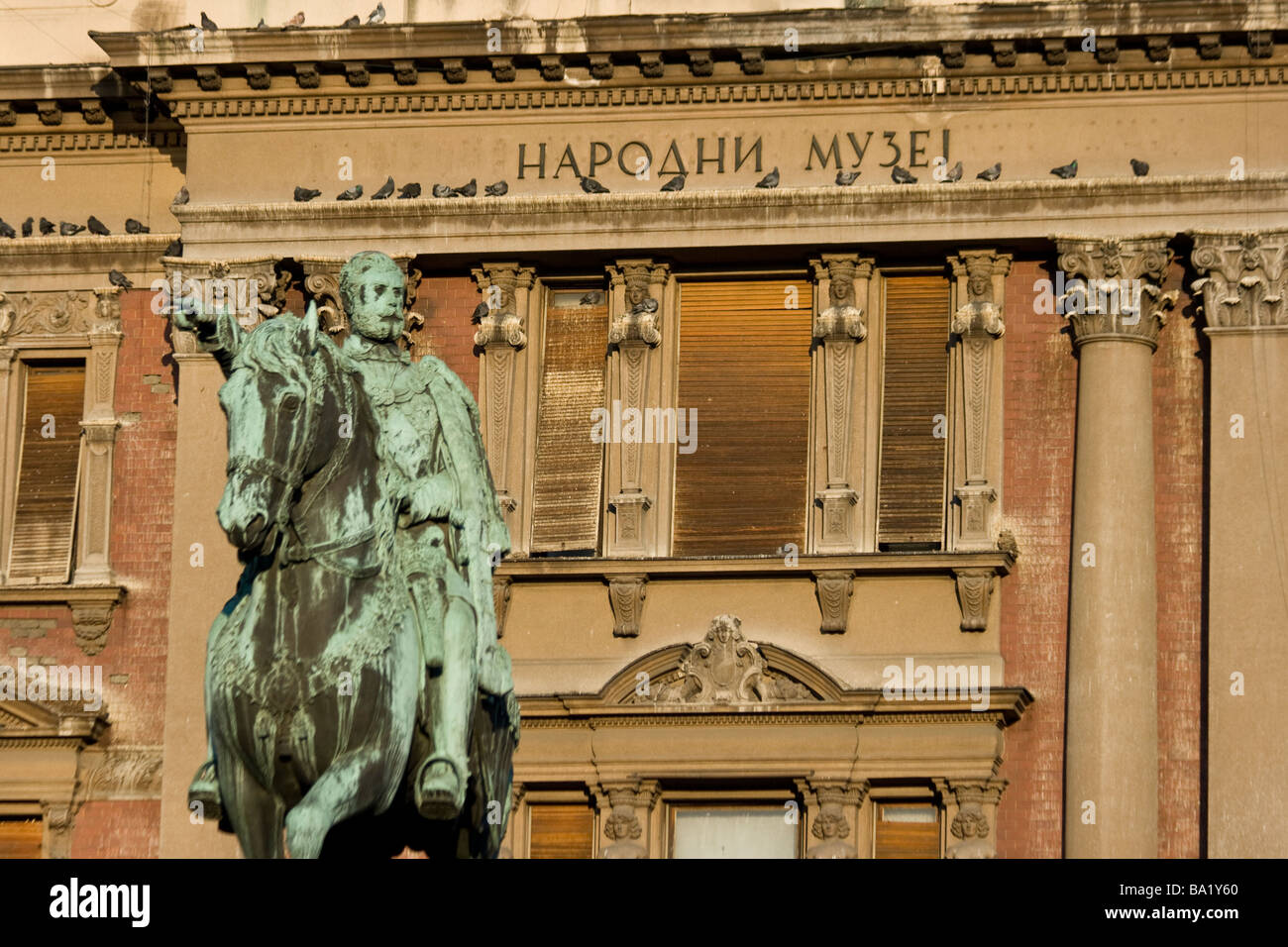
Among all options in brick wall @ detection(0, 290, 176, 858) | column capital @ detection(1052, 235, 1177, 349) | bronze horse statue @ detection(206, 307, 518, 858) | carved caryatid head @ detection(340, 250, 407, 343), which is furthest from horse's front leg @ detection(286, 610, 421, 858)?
brick wall @ detection(0, 290, 176, 858)

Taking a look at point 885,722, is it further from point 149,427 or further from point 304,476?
point 304,476

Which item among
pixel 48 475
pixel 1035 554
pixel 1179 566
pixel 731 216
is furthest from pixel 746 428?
pixel 48 475

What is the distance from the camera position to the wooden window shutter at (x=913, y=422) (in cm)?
2930

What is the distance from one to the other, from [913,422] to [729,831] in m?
3.58

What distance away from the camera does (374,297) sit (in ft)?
57.0

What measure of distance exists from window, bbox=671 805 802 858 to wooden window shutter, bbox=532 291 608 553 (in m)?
2.33

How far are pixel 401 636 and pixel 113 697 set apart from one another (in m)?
14.5

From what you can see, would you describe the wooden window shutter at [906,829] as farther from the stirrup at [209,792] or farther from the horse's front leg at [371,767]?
the stirrup at [209,792]

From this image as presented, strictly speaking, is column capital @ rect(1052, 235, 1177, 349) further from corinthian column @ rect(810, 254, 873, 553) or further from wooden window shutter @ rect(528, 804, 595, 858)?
wooden window shutter @ rect(528, 804, 595, 858)

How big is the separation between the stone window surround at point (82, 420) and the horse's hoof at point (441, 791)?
14571 millimetres

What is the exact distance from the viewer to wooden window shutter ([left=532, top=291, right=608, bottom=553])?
29641mm

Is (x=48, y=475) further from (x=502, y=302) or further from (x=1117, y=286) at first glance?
(x=1117, y=286)
